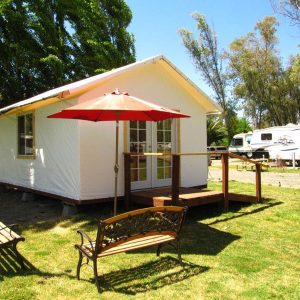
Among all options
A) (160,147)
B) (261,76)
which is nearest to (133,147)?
(160,147)

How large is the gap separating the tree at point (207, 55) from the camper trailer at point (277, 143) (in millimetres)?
9974

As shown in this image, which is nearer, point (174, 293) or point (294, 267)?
point (174, 293)

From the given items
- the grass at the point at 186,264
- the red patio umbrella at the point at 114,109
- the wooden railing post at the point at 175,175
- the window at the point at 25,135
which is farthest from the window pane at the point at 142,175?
the window at the point at 25,135

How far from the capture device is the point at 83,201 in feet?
28.6

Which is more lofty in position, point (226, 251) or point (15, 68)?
point (15, 68)

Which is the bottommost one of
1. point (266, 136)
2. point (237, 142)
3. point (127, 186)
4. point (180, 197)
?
point (180, 197)

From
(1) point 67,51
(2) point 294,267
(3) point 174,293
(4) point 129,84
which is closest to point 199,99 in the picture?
(4) point 129,84

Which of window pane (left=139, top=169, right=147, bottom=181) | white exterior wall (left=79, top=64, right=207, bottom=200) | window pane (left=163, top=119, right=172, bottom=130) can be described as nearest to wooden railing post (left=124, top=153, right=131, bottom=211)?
white exterior wall (left=79, top=64, right=207, bottom=200)

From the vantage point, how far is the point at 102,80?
8648 mm

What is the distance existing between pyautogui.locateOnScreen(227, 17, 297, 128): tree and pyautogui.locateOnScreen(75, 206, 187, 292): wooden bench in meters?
36.7

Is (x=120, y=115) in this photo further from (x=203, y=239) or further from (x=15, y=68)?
(x=15, y=68)

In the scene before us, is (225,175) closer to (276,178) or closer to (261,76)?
(276,178)

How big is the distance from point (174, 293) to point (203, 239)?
2432mm

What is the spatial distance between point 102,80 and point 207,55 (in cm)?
3125
